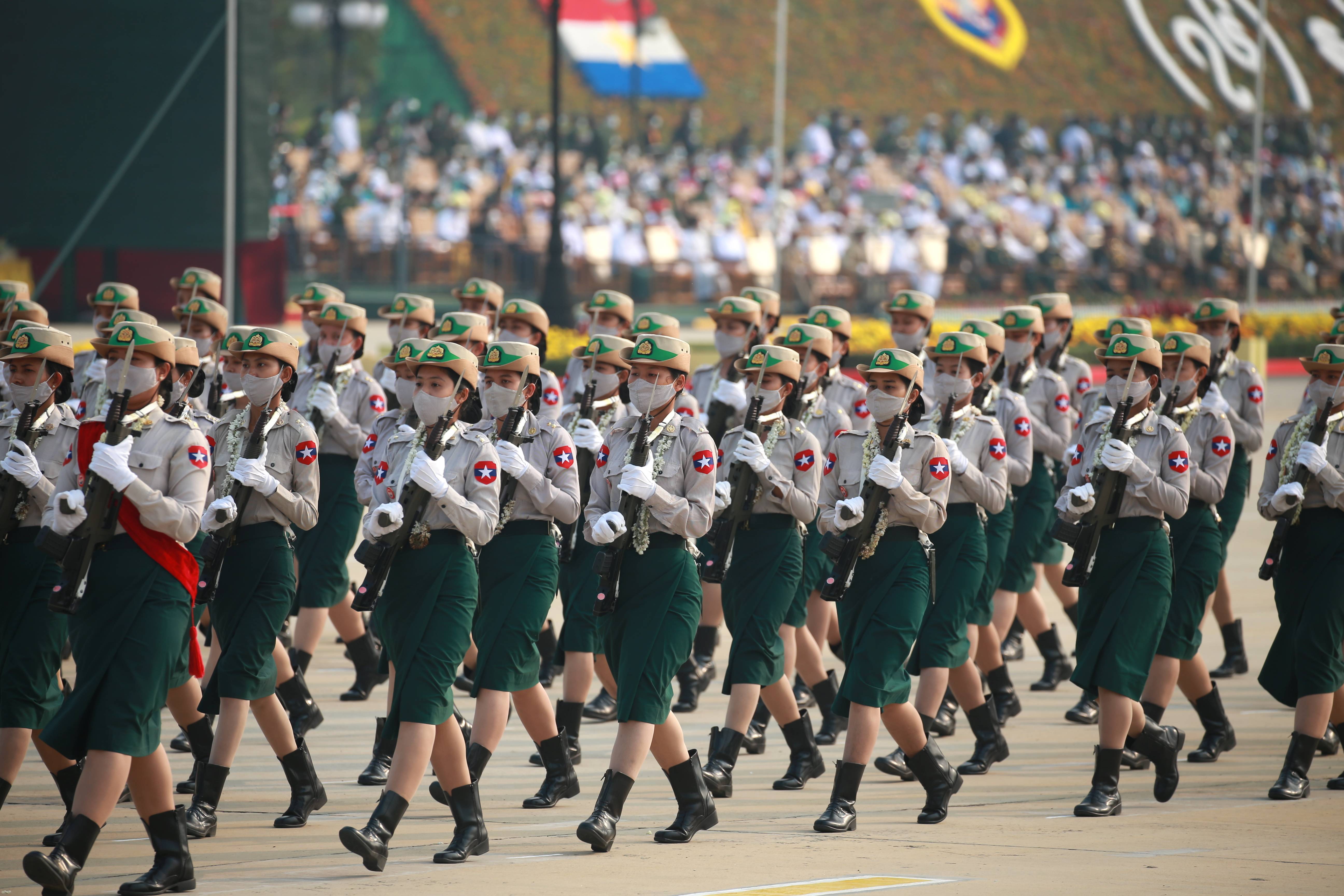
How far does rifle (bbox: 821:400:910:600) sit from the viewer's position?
315 inches

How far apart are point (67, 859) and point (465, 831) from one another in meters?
1.51

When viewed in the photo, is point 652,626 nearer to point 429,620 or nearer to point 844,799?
point 429,620

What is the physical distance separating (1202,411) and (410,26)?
39447 millimetres

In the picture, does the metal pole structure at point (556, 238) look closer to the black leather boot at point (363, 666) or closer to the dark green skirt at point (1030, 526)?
the dark green skirt at point (1030, 526)

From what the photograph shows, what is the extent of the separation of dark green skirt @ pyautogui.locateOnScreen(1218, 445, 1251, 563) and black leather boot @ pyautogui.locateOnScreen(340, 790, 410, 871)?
5.68m

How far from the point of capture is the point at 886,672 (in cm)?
779

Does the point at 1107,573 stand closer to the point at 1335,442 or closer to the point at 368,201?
the point at 1335,442

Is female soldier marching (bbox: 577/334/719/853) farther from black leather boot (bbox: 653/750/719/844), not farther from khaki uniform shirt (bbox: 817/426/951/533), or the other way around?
khaki uniform shirt (bbox: 817/426/951/533)

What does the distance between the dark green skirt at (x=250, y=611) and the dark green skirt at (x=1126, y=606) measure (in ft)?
11.1

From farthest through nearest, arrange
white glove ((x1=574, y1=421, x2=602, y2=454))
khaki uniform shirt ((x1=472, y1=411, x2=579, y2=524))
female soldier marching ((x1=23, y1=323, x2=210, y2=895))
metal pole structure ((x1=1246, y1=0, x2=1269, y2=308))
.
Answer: metal pole structure ((x1=1246, y1=0, x2=1269, y2=308))
white glove ((x1=574, y1=421, x2=602, y2=454))
khaki uniform shirt ((x1=472, y1=411, x2=579, y2=524))
female soldier marching ((x1=23, y1=323, x2=210, y2=895))

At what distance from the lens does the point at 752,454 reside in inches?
332

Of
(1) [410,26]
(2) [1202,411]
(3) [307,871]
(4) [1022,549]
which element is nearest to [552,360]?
(4) [1022,549]

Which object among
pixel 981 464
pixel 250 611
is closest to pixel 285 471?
pixel 250 611

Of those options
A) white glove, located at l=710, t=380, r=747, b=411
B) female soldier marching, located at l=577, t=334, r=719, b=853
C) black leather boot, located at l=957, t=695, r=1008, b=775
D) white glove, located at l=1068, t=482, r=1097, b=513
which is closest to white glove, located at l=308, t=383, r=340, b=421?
white glove, located at l=710, t=380, r=747, b=411
